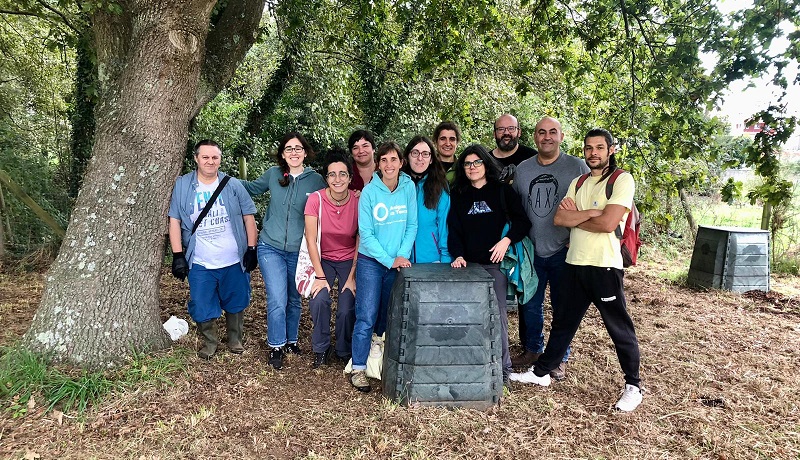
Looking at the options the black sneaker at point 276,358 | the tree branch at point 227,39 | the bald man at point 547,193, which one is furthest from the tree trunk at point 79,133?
the bald man at point 547,193

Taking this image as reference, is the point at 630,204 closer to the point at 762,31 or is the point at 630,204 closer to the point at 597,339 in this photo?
the point at 762,31

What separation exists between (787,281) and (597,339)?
4.77 m

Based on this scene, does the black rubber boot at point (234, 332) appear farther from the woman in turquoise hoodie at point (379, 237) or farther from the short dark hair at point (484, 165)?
the short dark hair at point (484, 165)

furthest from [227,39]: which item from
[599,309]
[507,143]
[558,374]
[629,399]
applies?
[629,399]

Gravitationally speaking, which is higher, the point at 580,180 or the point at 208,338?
the point at 580,180

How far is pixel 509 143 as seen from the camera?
432 cm

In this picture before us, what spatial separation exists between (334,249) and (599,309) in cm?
200

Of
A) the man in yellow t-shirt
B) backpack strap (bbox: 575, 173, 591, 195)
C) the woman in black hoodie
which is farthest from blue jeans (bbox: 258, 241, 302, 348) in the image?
backpack strap (bbox: 575, 173, 591, 195)

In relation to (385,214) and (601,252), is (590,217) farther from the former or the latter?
(385,214)

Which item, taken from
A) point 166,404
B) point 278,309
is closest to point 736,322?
point 278,309

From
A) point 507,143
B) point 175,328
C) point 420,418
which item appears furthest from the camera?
point 507,143

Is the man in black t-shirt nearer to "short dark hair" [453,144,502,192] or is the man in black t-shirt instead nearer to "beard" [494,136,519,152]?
"beard" [494,136,519,152]

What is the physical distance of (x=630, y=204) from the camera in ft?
10.7

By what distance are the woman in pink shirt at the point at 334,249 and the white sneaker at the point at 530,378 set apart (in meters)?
1.35
